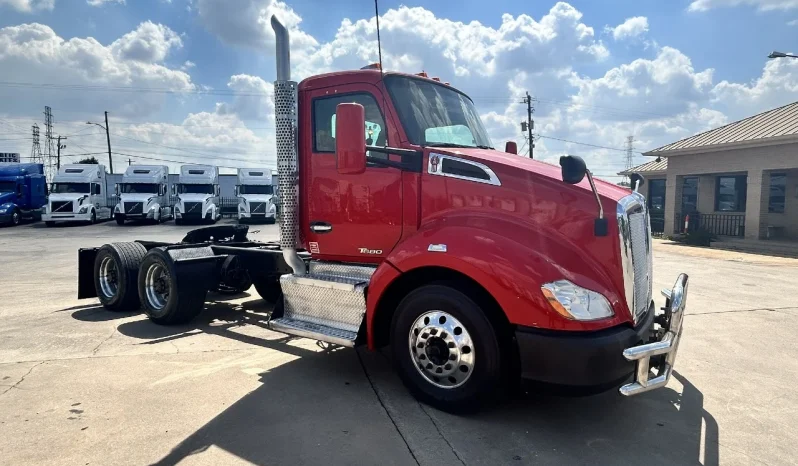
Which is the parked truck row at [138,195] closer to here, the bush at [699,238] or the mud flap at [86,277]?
the bush at [699,238]

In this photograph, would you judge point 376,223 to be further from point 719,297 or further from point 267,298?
point 719,297

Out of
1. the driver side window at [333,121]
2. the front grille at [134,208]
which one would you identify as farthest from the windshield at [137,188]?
the driver side window at [333,121]

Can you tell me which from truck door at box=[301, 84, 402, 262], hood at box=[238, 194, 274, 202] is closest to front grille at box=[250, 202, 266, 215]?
hood at box=[238, 194, 274, 202]

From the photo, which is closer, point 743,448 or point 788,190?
point 743,448

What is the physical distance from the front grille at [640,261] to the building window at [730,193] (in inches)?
816

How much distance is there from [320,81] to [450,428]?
328 centimetres

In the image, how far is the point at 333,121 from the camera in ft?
15.7

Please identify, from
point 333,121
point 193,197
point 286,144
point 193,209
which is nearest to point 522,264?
point 333,121

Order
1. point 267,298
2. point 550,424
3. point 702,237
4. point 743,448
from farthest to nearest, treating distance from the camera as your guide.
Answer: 1. point 702,237
2. point 267,298
3. point 550,424
4. point 743,448

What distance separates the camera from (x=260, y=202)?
28844 mm

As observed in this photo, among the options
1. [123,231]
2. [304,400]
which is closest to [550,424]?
[304,400]

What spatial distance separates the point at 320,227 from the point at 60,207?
28689 millimetres

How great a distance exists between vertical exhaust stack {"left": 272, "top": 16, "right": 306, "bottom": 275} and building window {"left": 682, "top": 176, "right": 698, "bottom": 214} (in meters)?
23.5

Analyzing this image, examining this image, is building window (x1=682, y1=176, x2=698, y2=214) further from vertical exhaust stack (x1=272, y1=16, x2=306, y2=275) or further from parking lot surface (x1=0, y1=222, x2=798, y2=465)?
vertical exhaust stack (x1=272, y1=16, x2=306, y2=275)
